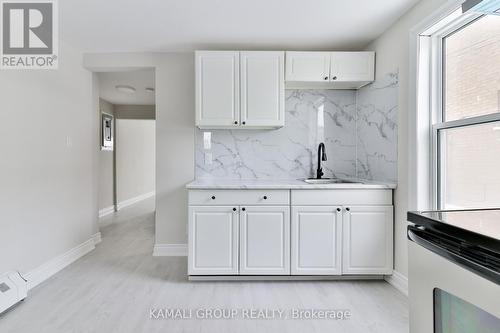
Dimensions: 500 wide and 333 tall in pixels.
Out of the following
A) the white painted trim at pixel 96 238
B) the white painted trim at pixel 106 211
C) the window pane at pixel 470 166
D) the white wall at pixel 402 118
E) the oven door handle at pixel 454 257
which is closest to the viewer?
the oven door handle at pixel 454 257

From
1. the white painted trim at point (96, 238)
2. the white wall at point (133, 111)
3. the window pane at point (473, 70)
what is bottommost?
the white painted trim at point (96, 238)

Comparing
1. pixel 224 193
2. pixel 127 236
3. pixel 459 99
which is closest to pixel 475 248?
pixel 459 99

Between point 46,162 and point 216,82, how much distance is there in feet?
5.90

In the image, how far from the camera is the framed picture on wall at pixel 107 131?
568cm

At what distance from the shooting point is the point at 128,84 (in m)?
4.73

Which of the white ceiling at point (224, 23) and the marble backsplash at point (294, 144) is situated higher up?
the white ceiling at point (224, 23)

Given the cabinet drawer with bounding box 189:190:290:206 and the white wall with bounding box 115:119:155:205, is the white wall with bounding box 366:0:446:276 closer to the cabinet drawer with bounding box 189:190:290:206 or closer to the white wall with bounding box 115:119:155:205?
the cabinet drawer with bounding box 189:190:290:206

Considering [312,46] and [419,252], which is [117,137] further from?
[419,252]

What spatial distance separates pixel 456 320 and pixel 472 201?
147 centimetres

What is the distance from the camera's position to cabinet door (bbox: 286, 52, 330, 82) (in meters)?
2.93

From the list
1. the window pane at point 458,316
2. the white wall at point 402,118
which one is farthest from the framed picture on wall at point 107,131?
the window pane at point 458,316

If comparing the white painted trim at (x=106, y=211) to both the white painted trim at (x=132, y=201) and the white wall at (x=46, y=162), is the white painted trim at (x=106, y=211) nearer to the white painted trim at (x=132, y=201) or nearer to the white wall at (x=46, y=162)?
the white painted trim at (x=132, y=201)

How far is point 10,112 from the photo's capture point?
2.35 m

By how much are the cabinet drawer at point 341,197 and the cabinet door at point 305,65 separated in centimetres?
119
